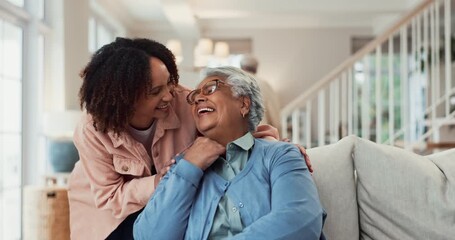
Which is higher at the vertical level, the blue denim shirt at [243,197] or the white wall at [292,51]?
the white wall at [292,51]

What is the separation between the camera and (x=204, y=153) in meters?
1.75

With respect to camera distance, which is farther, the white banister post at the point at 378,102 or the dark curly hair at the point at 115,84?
the white banister post at the point at 378,102

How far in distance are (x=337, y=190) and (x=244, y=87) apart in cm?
49

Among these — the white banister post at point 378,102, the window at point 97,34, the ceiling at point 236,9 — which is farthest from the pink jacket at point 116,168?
the window at point 97,34

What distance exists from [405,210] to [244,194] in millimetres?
586

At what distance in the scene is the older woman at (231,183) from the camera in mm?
1608

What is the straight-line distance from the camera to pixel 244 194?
1718 mm

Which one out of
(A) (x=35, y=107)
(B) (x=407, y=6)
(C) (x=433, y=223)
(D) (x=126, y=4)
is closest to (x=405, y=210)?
(C) (x=433, y=223)

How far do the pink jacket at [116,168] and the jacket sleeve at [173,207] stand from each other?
11 centimetres

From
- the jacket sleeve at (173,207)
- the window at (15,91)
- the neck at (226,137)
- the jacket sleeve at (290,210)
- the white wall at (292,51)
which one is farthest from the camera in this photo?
the white wall at (292,51)

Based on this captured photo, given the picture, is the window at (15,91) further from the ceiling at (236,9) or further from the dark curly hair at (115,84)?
the dark curly hair at (115,84)

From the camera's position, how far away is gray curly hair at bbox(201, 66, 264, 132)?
5.95 feet

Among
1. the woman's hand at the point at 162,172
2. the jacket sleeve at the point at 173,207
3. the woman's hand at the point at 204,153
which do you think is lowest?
the jacket sleeve at the point at 173,207

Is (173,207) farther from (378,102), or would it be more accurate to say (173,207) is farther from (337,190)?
(378,102)
